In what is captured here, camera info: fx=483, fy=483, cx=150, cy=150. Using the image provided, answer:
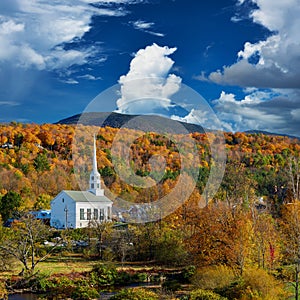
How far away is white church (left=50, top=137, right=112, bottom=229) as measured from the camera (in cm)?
4460

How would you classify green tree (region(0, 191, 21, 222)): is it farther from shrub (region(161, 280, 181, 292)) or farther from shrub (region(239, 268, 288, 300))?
shrub (region(239, 268, 288, 300))

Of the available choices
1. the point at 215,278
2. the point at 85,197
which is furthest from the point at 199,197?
the point at 215,278

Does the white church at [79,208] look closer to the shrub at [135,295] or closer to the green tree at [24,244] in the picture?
the green tree at [24,244]

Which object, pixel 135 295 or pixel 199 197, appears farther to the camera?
pixel 199 197

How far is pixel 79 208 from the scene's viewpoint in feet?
148

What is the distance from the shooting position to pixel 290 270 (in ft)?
72.5

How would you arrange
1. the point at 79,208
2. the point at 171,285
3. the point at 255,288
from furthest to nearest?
the point at 79,208
the point at 171,285
the point at 255,288

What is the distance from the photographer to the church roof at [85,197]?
149 feet

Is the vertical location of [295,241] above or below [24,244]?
above

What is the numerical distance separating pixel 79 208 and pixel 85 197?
136 centimetres

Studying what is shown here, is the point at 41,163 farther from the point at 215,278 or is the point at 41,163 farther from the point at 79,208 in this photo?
the point at 215,278

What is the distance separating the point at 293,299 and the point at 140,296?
5711 mm

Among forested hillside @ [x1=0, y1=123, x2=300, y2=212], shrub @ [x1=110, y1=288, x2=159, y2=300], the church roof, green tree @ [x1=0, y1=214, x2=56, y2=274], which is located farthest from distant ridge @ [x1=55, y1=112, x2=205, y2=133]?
shrub @ [x1=110, y1=288, x2=159, y2=300]

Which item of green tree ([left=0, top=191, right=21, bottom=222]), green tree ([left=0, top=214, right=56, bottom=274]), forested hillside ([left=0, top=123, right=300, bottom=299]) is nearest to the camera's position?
forested hillside ([left=0, top=123, right=300, bottom=299])
